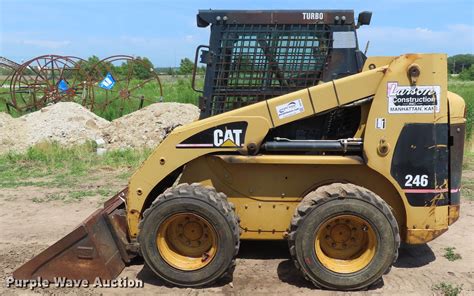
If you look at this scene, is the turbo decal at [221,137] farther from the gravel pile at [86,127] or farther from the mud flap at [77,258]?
the gravel pile at [86,127]

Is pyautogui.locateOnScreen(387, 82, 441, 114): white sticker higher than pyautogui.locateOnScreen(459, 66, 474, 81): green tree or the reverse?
the reverse

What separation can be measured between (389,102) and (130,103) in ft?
46.1

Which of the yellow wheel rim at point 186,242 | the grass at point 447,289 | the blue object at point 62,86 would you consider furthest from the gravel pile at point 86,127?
the grass at point 447,289

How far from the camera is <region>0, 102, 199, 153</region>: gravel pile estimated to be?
469 inches

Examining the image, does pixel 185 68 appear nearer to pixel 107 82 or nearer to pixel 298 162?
pixel 107 82

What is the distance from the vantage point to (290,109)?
4.16m

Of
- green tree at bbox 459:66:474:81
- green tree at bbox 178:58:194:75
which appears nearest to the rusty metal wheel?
green tree at bbox 178:58:194:75

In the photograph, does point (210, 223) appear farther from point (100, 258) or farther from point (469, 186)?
point (469, 186)

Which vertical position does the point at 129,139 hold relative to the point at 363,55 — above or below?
below

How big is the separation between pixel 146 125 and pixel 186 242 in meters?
8.40

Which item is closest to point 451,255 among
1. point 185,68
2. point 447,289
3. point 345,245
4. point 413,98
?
point 447,289

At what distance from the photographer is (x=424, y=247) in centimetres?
519

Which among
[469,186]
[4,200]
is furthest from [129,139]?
Result: [469,186]

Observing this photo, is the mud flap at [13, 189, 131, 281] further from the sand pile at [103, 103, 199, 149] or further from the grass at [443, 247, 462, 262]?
the sand pile at [103, 103, 199, 149]
